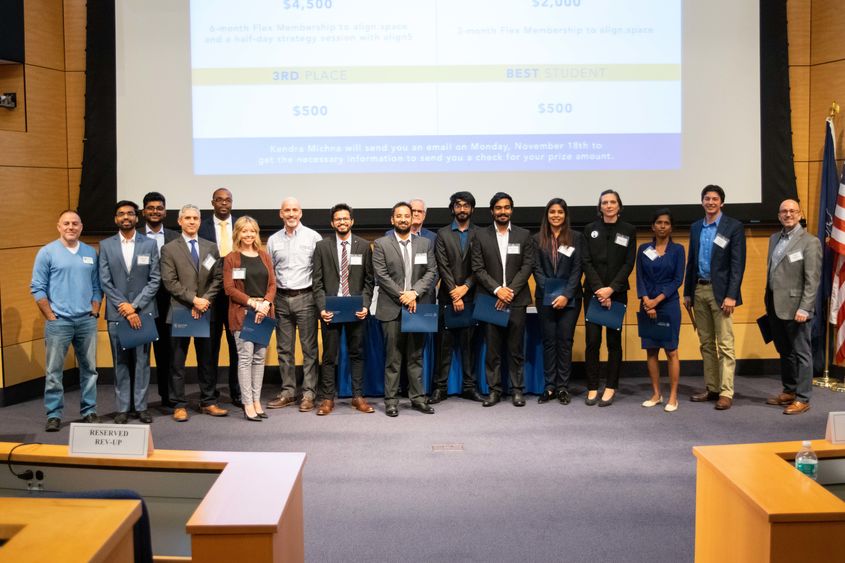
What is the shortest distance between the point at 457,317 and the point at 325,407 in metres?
1.20

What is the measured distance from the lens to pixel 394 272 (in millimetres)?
5863

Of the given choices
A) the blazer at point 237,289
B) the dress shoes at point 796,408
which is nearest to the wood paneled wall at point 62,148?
the dress shoes at point 796,408

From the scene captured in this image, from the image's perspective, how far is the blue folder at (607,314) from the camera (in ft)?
19.6

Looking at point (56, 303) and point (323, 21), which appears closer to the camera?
point (56, 303)

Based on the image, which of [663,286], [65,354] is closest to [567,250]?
[663,286]

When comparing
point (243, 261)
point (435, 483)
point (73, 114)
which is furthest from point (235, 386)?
point (73, 114)

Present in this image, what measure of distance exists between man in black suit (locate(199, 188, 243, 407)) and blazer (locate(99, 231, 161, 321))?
1.58 ft

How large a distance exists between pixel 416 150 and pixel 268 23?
1.63 m

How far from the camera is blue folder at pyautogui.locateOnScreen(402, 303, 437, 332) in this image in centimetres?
579

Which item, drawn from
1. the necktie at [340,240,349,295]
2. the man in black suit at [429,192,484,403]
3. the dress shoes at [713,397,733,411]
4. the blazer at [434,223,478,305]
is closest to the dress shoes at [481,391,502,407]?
the man in black suit at [429,192,484,403]

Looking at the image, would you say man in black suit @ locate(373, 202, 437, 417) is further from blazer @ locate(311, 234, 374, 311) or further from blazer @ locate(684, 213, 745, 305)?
blazer @ locate(684, 213, 745, 305)

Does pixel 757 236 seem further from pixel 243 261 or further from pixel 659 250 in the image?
pixel 243 261

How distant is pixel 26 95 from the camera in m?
6.64

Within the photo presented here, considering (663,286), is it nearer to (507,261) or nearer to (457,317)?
(507,261)
